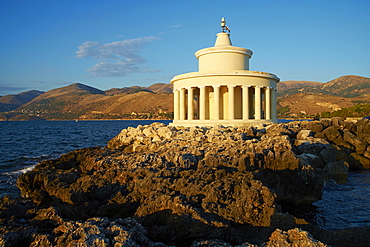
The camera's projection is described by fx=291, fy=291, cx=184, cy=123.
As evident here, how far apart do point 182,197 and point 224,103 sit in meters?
15.9

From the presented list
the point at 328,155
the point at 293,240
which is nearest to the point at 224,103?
the point at 328,155

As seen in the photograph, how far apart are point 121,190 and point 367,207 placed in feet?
29.1

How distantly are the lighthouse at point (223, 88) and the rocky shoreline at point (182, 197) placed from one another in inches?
194

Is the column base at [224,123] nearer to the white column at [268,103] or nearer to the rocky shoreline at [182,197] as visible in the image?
the white column at [268,103]

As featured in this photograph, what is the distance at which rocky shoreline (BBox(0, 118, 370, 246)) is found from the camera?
5.65 metres

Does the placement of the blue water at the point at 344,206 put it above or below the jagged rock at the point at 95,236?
below

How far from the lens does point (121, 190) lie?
927 cm

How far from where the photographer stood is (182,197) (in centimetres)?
761

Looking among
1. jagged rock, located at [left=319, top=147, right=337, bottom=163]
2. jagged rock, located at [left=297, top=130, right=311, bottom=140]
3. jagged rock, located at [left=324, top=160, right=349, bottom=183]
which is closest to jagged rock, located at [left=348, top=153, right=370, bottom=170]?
jagged rock, located at [left=319, top=147, right=337, bottom=163]

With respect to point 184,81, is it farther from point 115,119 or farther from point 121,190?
point 115,119

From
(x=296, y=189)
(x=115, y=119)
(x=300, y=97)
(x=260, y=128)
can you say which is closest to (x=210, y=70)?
(x=260, y=128)

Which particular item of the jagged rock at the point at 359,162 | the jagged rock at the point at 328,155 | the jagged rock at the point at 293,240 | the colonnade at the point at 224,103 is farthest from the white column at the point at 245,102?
the jagged rock at the point at 293,240

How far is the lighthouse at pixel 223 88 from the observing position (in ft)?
67.5

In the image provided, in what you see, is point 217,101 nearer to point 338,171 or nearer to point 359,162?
point 338,171
